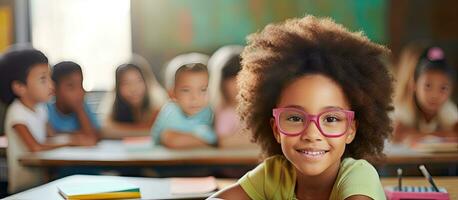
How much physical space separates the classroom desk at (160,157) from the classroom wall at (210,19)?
0.46 metres

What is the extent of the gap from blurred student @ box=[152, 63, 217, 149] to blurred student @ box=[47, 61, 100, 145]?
0.29 meters

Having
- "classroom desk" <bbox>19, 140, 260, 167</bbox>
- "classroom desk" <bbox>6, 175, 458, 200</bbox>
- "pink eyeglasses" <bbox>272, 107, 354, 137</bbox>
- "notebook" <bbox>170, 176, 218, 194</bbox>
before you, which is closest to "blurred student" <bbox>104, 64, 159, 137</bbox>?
"classroom desk" <bbox>19, 140, 260, 167</bbox>

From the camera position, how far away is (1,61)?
8.39 ft

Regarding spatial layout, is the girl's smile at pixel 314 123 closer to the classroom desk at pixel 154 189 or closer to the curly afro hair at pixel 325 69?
the curly afro hair at pixel 325 69

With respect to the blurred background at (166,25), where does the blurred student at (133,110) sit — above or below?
below

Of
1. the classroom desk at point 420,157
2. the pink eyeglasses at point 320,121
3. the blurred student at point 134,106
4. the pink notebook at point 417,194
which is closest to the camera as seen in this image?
the pink eyeglasses at point 320,121

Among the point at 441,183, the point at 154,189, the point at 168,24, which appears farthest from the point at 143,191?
the point at 168,24

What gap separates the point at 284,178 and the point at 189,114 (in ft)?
4.83

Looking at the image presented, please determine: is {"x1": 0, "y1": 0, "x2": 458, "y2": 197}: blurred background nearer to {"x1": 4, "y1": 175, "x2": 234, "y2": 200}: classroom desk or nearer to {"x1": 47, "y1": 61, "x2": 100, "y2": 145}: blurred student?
{"x1": 47, "y1": 61, "x2": 100, "y2": 145}: blurred student

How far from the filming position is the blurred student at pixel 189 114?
8.84 ft

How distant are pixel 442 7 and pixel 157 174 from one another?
137 cm

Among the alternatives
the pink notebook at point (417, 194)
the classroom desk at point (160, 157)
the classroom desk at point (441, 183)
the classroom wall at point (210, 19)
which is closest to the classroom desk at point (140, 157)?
the classroom desk at point (160, 157)

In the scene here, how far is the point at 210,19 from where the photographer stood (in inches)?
116

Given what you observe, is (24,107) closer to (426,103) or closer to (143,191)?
(143,191)
